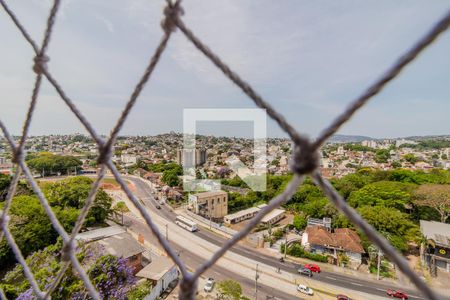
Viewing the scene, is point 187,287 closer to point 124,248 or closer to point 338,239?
point 124,248

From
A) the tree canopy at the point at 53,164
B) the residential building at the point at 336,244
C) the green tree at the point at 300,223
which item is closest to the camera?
the residential building at the point at 336,244

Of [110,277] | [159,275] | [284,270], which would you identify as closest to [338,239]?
[284,270]

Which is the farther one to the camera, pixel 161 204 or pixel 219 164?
pixel 219 164

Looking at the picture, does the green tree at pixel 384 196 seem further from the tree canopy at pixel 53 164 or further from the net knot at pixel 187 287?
the tree canopy at pixel 53 164

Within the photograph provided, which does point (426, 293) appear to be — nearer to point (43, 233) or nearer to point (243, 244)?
point (43, 233)

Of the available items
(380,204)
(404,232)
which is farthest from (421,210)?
(404,232)

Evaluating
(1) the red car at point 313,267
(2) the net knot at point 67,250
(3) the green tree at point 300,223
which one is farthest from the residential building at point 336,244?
(2) the net knot at point 67,250
